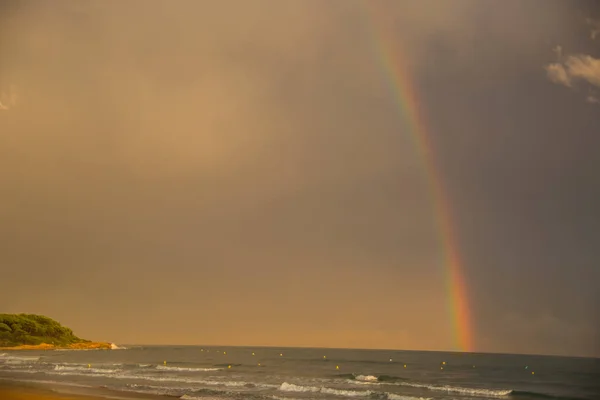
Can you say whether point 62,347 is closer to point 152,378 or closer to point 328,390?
point 152,378

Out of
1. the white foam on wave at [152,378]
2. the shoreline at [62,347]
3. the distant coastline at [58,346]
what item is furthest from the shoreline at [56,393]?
the distant coastline at [58,346]

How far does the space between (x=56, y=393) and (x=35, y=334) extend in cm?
10329

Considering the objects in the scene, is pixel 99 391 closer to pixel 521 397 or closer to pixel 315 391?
pixel 315 391

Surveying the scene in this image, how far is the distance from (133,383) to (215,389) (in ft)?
22.8

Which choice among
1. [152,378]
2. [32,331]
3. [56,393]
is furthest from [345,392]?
[32,331]

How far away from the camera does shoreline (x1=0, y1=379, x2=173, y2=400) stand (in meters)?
25.7

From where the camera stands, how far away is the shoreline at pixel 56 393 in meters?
25.7

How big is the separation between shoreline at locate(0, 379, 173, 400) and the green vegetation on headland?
83.2 m

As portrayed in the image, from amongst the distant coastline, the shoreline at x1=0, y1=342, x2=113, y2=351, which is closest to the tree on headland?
the distant coastline

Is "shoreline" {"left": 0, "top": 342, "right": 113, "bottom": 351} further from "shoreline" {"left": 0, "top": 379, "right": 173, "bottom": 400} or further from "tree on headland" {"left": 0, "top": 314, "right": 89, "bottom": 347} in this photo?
"shoreline" {"left": 0, "top": 379, "right": 173, "bottom": 400}

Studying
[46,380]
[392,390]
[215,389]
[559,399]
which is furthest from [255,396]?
[559,399]

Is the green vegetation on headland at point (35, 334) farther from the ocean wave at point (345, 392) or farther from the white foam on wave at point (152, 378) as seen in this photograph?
the ocean wave at point (345, 392)

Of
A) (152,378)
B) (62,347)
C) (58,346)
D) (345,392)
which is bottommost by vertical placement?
(62,347)

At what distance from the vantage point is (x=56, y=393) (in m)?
27.9
